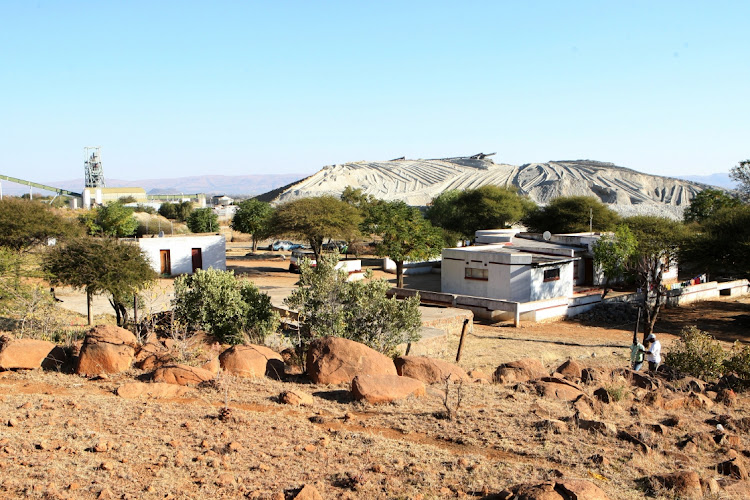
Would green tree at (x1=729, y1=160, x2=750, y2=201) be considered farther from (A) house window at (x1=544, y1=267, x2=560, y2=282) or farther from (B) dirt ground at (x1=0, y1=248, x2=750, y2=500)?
(B) dirt ground at (x1=0, y1=248, x2=750, y2=500)

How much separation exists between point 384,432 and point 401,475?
150 centimetres

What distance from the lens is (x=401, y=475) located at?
595cm

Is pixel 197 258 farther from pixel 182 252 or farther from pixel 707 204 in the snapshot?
pixel 707 204

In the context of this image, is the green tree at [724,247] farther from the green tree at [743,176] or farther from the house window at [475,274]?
the green tree at [743,176]

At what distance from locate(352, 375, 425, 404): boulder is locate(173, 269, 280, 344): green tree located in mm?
5225

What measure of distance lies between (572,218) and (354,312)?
39302 mm

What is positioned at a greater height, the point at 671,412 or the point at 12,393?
the point at 12,393

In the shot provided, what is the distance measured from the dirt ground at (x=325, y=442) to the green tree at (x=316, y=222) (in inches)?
1056

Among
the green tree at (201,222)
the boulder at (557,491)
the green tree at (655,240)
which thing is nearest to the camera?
the boulder at (557,491)

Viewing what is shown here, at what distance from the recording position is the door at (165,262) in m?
35.0

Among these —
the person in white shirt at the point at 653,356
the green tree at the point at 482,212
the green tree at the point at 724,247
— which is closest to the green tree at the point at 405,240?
the green tree at the point at 724,247

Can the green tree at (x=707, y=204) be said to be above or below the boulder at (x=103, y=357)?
above

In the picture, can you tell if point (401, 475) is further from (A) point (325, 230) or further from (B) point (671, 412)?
(A) point (325, 230)

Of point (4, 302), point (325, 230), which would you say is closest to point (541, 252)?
point (325, 230)
